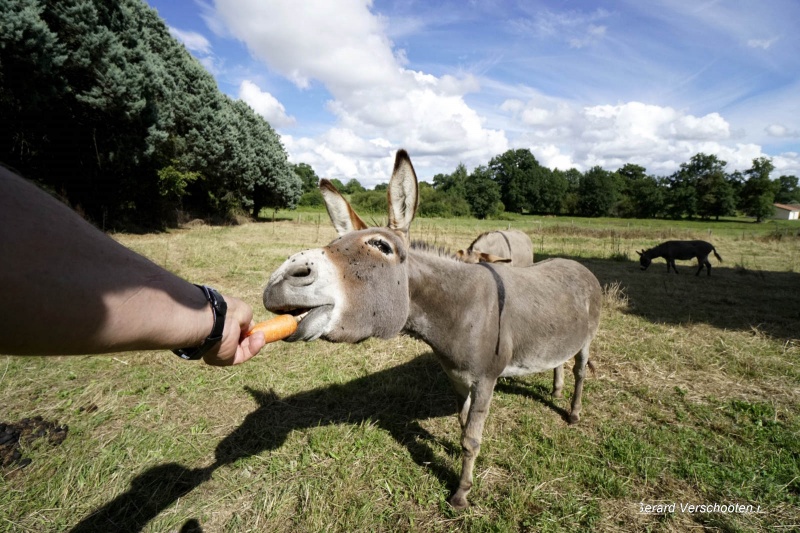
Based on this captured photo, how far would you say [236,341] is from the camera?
177 centimetres

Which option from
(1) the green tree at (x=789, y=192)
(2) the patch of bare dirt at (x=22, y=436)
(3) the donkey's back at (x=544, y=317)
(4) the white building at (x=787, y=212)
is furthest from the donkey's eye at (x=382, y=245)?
(1) the green tree at (x=789, y=192)

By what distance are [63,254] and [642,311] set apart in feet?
35.7

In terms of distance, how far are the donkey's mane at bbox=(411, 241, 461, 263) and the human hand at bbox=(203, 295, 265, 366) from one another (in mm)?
1587

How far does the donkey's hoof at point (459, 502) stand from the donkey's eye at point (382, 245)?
8.15 feet

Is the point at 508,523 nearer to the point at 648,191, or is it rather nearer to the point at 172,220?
the point at 172,220

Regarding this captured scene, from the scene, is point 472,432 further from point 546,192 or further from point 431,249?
point 546,192

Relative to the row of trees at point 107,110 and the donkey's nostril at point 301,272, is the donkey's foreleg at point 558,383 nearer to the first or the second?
the donkey's nostril at point 301,272

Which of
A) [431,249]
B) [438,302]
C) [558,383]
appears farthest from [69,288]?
[558,383]

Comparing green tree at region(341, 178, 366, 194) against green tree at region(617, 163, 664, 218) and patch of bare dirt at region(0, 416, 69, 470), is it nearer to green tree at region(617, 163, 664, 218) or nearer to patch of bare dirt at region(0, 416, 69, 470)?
green tree at region(617, 163, 664, 218)

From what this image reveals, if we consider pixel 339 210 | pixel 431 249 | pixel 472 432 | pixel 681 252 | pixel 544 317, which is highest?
pixel 339 210

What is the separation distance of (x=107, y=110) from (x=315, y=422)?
1827 cm

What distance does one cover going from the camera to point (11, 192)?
3.23ft

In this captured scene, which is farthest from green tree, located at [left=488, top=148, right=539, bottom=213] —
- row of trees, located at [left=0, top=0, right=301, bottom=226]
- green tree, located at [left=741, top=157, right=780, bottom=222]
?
row of trees, located at [left=0, top=0, right=301, bottom=226]

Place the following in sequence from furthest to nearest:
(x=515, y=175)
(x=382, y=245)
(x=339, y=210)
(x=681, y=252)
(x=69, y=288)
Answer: (x=515, y=175) < (x=681, y=252) < (x=339, y=210) < (x=382, y=245) < (x=69, y=288)
